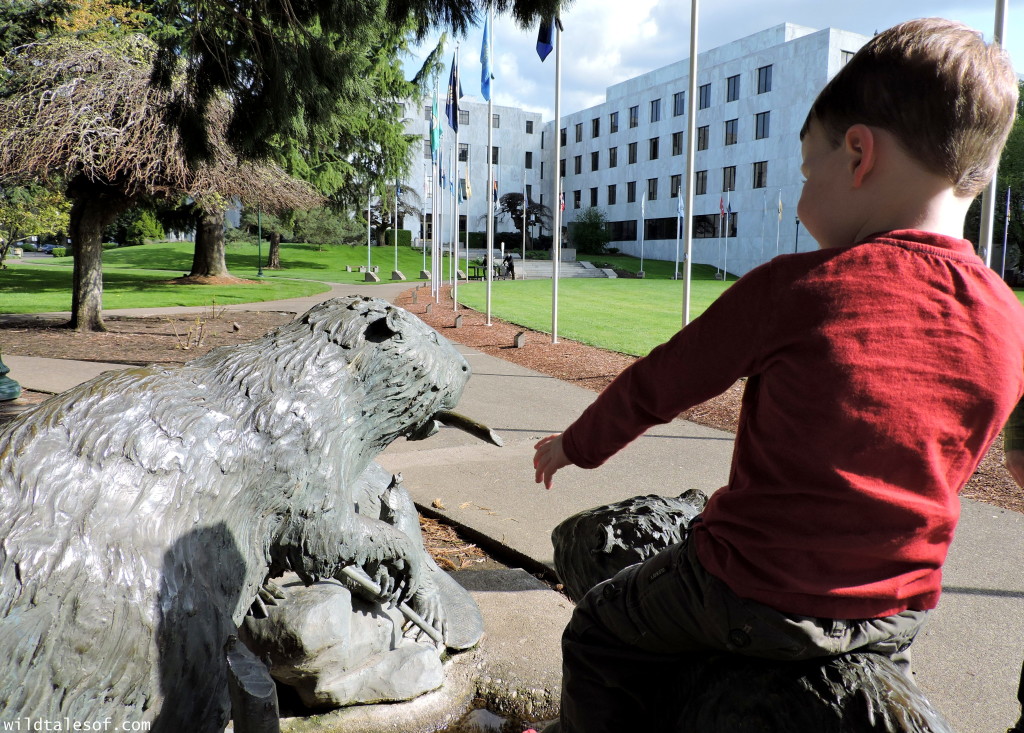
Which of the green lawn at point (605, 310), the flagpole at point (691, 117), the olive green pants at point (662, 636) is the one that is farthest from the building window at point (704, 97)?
the olive green pants at point (662, 636)

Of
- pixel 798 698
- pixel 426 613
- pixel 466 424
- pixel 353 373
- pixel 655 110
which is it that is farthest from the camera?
pixel 655 110

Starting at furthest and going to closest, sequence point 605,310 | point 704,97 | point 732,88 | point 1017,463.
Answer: point 704,97
point 732,88
point 605,310
point 1017,463

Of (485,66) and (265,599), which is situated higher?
(485,66)

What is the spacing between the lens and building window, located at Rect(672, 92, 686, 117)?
54.7 metres

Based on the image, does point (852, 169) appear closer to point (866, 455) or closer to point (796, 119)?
point (866, 455)

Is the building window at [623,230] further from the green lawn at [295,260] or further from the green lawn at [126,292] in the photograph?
the green lawn at [126,292]

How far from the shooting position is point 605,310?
2342 centimetres

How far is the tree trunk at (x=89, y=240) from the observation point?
14078mm

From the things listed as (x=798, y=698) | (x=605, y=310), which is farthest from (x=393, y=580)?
(x=605, y=310)

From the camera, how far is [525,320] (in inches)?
770

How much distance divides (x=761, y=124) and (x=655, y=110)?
10.5 m

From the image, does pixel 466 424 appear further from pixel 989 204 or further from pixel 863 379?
pixel 989 204

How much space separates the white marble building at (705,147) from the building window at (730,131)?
7 cm

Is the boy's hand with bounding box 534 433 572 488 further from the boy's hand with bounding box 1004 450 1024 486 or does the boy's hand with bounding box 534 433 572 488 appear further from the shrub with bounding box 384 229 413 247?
the shrub with bounding box 384 229 413 247
